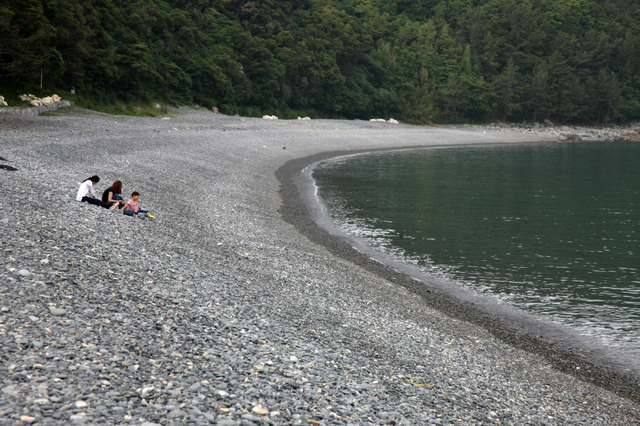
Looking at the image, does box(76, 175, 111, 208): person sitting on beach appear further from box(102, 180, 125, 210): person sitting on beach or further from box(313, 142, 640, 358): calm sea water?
box(313, 142, 640, 358): calm sea water

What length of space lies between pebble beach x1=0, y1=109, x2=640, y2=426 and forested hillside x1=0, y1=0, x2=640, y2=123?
36.1m

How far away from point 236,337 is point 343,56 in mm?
126826

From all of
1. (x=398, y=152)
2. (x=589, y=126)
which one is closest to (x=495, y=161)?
(x=398, y=152)

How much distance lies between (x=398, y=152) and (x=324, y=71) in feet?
166

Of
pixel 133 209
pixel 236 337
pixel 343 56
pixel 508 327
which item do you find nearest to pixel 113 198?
pixel 133 209

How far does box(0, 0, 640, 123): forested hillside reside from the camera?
203 ft

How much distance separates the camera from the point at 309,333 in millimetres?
11766

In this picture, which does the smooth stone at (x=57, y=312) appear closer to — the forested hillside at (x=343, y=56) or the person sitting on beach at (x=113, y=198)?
the person sitting on beach at (x=113, y=198)

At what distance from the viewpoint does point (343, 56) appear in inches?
5103

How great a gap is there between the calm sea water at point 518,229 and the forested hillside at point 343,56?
33.9 metres

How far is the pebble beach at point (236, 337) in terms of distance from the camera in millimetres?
7852

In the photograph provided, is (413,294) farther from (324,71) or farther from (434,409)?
(324,71)

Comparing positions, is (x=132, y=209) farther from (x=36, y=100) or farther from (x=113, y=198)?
(x=36, y=100)

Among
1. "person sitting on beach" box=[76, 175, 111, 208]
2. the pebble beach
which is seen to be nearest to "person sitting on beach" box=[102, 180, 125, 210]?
"person sitting on beach" box=[76, 175, 111, 208]
